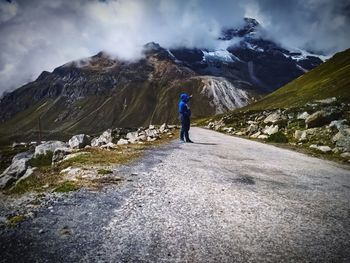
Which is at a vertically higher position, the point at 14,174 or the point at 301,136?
the point at 301,136

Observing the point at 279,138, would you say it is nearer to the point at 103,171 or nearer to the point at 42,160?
the point at 42,160

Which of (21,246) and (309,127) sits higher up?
(309,127)

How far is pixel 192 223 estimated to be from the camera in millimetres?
7570

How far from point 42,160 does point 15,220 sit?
17432 millimetres

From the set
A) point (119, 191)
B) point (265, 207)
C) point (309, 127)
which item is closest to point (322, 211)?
point (265, 207)

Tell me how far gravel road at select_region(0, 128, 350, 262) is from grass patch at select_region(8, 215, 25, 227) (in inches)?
7.1

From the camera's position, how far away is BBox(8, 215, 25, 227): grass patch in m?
7.13

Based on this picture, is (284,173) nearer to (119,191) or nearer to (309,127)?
(119,191)

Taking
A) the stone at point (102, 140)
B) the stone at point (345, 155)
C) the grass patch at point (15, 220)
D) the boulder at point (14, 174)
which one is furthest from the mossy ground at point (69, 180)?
the stone at point (102, 140)

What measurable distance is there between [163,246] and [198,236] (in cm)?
89

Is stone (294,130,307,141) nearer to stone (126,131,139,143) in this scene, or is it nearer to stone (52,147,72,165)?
stone (126,131,139,143)

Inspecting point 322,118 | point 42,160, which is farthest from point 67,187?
point 322,118

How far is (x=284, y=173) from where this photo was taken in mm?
13859

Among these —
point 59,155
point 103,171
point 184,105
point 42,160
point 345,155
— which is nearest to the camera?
point 103,171
